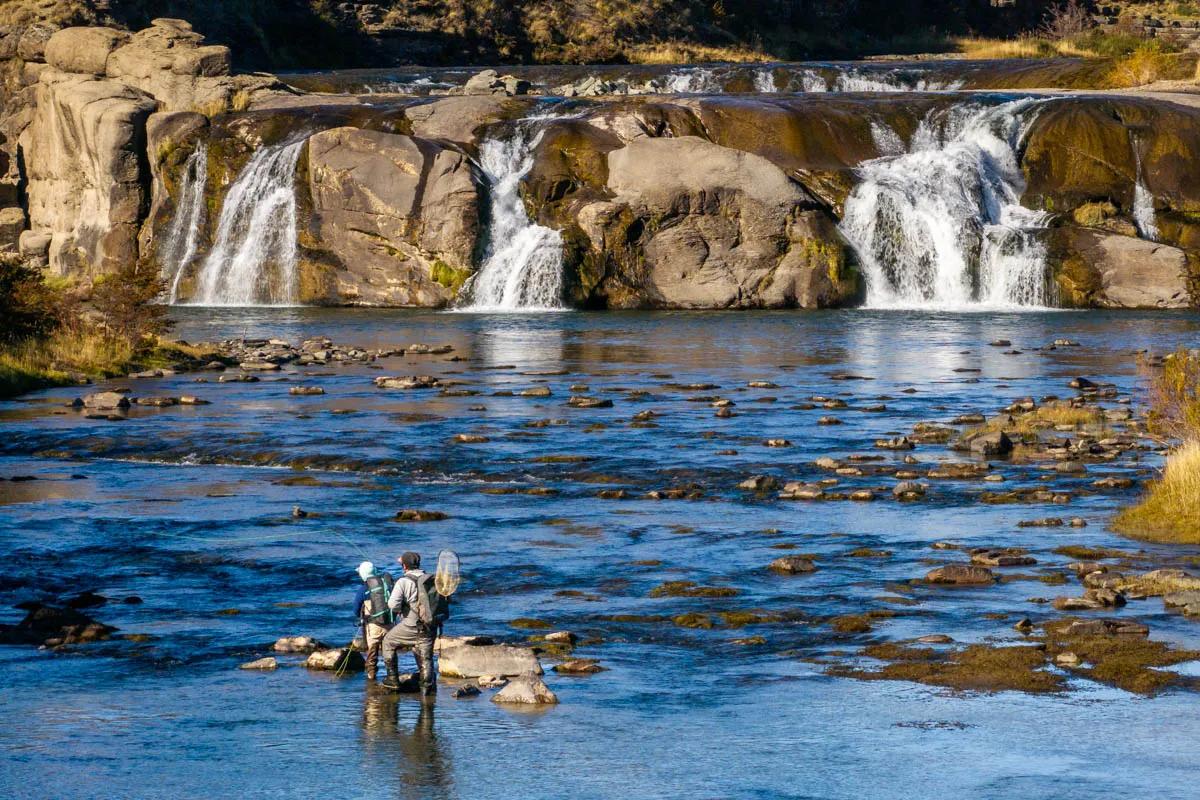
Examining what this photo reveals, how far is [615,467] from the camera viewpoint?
2367 cm

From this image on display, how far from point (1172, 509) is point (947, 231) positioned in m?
32.9

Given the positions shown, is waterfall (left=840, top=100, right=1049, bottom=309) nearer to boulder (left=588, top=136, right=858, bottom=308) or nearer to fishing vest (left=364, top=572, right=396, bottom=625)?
boulder (left=588, top=136, right=858, bottom=308)

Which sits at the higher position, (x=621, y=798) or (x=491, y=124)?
(x=491, y=124)

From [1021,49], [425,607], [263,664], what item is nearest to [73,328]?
[263,664]

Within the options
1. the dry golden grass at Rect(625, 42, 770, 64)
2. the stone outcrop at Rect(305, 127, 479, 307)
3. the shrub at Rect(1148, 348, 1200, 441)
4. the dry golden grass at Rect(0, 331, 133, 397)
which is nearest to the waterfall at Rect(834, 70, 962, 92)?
the stone outcrop at Rect(305, 127, 479, 307)

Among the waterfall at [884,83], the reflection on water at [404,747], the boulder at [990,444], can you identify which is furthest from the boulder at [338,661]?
the waterfall at [884,83]

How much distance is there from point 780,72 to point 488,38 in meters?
23.0

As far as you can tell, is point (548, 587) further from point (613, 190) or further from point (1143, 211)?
point (1143, 211)

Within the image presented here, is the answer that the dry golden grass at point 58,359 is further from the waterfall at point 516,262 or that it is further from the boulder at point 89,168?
the boulder at point 89,168

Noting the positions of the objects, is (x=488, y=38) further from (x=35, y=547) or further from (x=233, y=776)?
(x=233, y=776)

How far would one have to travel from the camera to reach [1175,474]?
19.5 m

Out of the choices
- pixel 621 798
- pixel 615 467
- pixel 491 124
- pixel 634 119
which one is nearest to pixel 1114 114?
pixel 634 119

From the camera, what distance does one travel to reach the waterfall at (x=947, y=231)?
50.4 meters

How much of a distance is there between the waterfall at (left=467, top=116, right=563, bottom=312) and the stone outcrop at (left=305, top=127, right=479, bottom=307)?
0.72 meters
